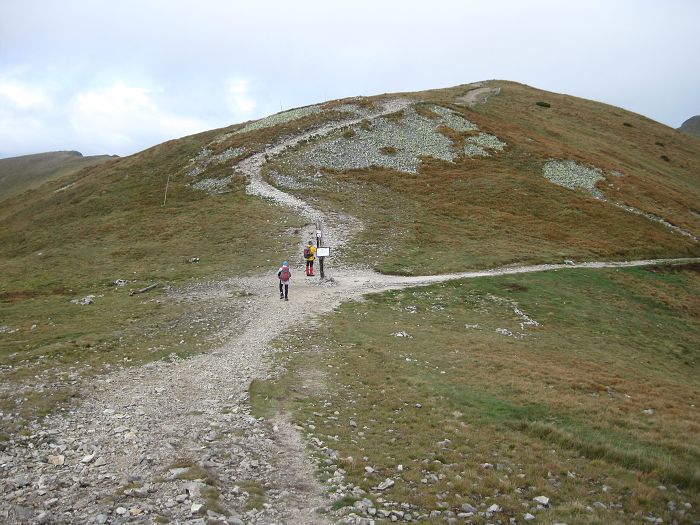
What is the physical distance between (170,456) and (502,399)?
1199cm

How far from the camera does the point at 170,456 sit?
43.5ft

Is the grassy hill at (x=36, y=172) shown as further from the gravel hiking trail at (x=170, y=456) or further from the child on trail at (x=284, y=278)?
the gravel hiking trail at (x=170, y=456)

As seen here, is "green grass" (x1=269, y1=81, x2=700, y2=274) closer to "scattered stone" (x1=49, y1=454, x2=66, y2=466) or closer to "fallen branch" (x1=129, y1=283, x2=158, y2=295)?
"fallen branch" (x1=129, y1=283, x2=158, y2=295)

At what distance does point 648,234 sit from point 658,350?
28.7 m

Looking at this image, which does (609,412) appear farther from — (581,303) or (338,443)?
(581,303)

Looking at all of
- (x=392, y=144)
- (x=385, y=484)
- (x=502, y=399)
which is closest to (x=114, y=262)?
(x=502, y=399)

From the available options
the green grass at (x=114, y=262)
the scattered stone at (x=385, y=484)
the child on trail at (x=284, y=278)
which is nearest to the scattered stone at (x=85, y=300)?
the green grass at (x=114, y=262)

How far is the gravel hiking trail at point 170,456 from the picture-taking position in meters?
10.9

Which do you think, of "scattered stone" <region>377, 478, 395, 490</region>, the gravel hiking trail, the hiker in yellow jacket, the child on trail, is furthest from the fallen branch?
"scattered stone" <region>377, 478, 395, 490</region>

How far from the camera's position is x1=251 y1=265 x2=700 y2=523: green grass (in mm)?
12531

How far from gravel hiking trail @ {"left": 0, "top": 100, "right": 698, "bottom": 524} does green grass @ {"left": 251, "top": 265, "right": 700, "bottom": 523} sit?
4.36ft

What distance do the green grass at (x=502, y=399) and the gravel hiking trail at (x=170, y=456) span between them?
1.33 m

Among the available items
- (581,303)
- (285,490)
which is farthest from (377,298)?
(285,490)

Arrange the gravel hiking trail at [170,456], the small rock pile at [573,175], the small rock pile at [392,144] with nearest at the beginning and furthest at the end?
the gravel hiking trail at [170,456], the small rock pile at [573,175], the small rock pile at [392,144]
